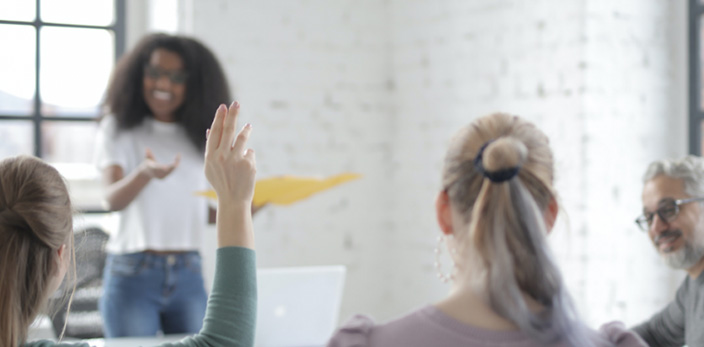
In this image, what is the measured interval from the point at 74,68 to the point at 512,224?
322 cm

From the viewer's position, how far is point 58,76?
149 inches

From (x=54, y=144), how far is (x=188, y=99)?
1.44m

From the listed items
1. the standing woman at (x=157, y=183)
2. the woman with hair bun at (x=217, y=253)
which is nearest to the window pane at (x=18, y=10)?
the standing woman at (x=157, y=183)

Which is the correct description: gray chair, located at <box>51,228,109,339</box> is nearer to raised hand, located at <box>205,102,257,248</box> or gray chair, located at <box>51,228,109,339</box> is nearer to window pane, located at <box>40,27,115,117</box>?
window pane, located at <box>40,27,115,117</box>

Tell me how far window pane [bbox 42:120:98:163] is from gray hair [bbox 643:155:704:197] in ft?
9.34

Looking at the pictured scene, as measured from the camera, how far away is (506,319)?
1.02 metres

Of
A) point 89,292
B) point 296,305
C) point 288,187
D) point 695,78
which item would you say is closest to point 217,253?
point 296,305

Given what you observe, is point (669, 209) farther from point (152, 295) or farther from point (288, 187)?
point (152, 295)

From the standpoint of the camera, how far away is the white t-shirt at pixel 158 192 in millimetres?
2514

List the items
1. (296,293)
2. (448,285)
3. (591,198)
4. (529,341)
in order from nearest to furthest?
1. (529,341)
2. (296,293)
3. (591,198)
4. (448,285)

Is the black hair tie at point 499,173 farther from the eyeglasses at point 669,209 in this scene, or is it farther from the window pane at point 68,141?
the window pane at point 68,141

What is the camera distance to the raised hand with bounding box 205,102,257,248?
3.66 ft

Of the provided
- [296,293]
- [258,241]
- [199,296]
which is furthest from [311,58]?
[296,293]

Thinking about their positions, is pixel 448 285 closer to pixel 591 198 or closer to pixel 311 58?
pixel 591 198
